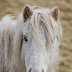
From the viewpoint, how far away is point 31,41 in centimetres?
329

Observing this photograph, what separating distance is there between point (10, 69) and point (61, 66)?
2.74 m

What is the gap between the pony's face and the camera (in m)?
3.19

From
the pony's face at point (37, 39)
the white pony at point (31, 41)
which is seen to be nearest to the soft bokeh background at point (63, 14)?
the white pony at point (31, 41)

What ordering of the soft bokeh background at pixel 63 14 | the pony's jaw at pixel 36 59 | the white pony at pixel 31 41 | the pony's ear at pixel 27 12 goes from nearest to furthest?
the pony's jaw at pixel 36 59 → the white pony at pixel 31 41 → the pony's ear at pixel 27 12 → the soft bokeh background at pixel 63 14

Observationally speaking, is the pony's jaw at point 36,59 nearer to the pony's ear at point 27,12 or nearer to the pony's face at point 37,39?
the pony's face at point 37,39

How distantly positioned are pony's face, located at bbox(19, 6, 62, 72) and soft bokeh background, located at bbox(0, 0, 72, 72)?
272 centimetres

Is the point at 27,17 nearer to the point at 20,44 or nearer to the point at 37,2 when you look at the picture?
the point at 20,44

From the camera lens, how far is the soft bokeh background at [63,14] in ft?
21.3

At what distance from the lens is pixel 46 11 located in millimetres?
3443

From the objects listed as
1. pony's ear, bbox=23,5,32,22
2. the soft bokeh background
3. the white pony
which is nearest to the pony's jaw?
the white pony

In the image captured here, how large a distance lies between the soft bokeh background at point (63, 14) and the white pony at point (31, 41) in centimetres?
256

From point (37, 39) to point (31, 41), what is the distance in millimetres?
61

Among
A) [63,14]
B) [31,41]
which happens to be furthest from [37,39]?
[63,14]

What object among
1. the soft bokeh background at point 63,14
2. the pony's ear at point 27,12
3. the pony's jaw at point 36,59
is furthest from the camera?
the soft bokeh background at point 63,14
